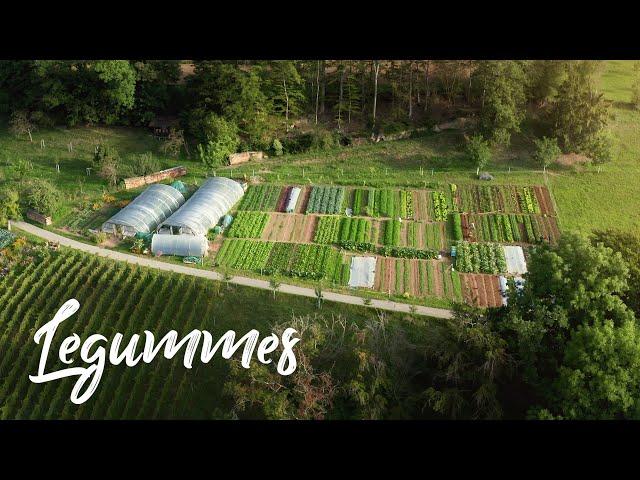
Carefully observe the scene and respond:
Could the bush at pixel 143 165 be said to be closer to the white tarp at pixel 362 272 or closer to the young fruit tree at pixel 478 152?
the white tarp at pixel 362 272

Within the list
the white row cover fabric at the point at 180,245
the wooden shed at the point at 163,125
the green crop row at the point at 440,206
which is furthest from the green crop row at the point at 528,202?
the wooden shed at the point at 163,125

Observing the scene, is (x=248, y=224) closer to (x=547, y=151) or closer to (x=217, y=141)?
(x=217, y=141)

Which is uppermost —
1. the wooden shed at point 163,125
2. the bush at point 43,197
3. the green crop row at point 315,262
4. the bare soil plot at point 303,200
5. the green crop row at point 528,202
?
the bush at point 43,197

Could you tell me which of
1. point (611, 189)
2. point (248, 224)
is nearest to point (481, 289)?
point (611, 189)

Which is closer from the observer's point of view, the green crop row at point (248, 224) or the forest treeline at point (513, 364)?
the forest treeline at point (513, 364)

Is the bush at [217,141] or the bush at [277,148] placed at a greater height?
the bush at [217,141]

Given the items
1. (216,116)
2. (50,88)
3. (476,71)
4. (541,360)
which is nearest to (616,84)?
(476,71)
